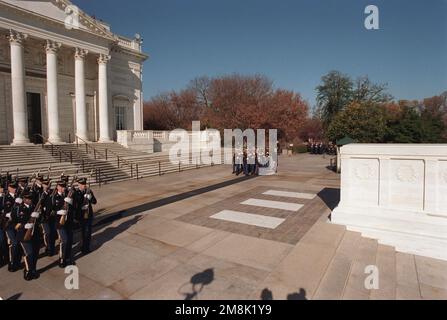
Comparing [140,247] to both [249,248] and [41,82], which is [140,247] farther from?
[41,82]

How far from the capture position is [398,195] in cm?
723

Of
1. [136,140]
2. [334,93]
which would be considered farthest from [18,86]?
[334,93]

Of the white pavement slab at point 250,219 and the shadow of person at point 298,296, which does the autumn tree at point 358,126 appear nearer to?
the white pavement slab at point 250,219

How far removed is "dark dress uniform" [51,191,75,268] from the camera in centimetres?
569

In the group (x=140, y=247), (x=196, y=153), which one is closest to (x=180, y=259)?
(x=140, y=247)

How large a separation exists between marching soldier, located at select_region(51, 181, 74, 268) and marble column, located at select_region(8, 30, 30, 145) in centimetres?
1683

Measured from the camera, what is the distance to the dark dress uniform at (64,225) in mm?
5691

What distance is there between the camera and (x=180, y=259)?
5902 mm

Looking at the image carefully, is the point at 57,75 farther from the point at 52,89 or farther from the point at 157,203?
the point at 157,203

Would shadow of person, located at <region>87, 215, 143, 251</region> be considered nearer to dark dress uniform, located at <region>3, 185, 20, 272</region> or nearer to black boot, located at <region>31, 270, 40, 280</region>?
black boot, located at <region>31, 270, 40, 280</region>

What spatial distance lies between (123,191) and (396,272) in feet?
38.5

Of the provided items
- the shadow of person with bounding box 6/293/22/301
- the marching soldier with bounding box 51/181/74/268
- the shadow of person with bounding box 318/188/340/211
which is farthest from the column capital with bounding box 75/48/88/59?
the shadow of person with bounding box 6/293/22/301

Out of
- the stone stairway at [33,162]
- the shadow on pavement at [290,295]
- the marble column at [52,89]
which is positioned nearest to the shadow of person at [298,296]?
the shadow on pavement at [290,295]

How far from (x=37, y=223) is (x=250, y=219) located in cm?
557
